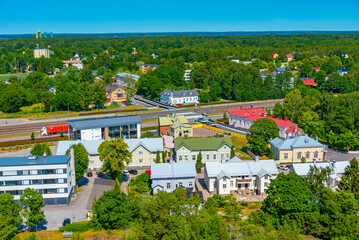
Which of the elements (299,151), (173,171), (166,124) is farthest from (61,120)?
(299,151)

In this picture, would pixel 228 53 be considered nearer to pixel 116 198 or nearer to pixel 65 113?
pixel 65 113

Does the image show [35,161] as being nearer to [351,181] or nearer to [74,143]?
[74,143]

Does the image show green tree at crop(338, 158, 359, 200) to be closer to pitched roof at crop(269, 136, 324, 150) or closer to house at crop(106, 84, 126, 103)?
pitched roof at crop(269, 136, 324, 150)

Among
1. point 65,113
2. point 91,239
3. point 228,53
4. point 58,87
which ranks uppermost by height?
point 228,53

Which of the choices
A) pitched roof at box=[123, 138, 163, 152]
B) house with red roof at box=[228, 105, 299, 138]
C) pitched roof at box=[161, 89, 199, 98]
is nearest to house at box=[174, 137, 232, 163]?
pitched roof at box=[123, 138, 163, 152]

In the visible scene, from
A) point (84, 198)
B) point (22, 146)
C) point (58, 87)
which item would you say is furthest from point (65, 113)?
point (84, 198)

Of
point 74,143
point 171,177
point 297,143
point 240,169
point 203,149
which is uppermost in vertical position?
point 74,143
